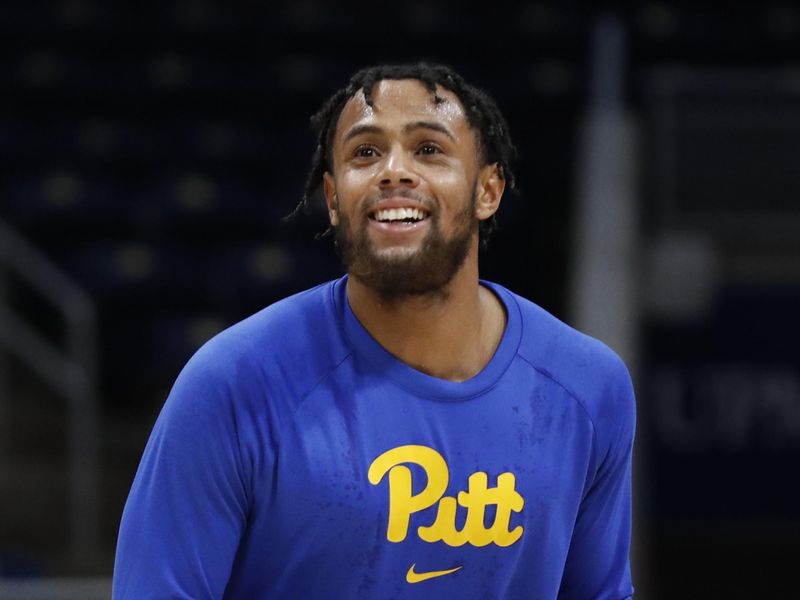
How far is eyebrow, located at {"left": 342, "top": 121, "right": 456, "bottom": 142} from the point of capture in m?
2.23

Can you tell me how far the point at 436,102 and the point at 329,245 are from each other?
590 cm

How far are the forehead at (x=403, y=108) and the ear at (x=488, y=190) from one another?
0.31 ft

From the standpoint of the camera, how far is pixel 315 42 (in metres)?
9.39

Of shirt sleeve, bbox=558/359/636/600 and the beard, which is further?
shirt sleeve, bbox=558/359/636/600

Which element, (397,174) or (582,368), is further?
(582,368)

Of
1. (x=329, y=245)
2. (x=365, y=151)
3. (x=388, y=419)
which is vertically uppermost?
(x=329, y=245)

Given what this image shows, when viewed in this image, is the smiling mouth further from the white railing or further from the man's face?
the white railing

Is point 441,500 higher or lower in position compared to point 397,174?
lower

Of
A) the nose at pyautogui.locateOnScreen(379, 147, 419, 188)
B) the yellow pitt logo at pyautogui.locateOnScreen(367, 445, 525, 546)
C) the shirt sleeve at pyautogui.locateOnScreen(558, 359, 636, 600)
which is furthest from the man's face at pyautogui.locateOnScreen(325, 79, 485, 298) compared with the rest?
the shirt sleeve at pyautogui.locateOnScreen(558, 359, 636, 600)

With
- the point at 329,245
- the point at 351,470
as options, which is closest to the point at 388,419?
the point at 351,470

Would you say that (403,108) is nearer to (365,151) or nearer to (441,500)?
(365,151)

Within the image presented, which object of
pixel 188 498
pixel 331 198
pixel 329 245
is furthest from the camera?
pixel 329 245

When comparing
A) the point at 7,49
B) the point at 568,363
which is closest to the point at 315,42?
the point at 7,49

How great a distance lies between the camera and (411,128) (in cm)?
223
